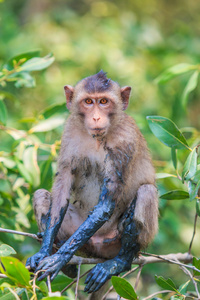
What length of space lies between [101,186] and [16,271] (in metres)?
1.69

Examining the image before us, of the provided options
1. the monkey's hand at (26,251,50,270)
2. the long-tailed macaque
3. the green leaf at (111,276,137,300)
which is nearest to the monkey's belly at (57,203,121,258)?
the long-tailed macaque

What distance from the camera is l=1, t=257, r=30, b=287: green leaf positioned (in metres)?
3.12

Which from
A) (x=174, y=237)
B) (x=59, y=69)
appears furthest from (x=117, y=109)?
(x=59, y=69)

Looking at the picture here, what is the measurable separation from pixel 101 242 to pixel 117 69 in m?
4.69

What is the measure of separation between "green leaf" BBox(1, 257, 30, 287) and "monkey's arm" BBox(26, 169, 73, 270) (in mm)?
996

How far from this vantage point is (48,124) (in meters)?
5.74

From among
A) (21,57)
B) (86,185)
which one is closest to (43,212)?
(86,185)

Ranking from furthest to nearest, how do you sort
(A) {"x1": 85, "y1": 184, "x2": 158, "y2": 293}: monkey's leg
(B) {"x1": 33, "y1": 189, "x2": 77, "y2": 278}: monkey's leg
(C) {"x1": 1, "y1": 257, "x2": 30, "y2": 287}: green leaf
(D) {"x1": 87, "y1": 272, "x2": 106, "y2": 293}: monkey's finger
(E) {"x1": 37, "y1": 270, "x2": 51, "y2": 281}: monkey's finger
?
(B) {"x1": 33, "y1": 189, "x2": 77, "y2": 278}: monkey's leg → (A) {"x1": 85, "y1": 184, "x2": 158, "y2": 293}: monkey's leg → (D) {"x1": 87, "y1": 272, "x2": 106, "y2": 293}: monkey's finger → (E) {"x1": 37, "y1": 270, "x2": 51, "y2": 281}: monkey's finger → (C) {"x1": 1, "y1": 257, "x2": 30, "y2": 287}: green leaf

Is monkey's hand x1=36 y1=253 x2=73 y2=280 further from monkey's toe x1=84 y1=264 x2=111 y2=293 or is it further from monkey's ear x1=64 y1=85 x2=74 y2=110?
monkey's ear x1=64 y1=85 x2=74 y2=110

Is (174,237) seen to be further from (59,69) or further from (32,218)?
(59,69)

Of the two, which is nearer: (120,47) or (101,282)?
(101,282)

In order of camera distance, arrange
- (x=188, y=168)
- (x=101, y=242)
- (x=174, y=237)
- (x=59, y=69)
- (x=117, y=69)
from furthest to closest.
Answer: (x=59, y=69)
(x=117, y=69)
(x=174, y=237)
(x=101, y=242)
(x=188, y=168)

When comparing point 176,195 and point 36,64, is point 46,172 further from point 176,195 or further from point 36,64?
point 176,195

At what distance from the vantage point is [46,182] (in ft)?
18.1
